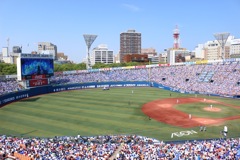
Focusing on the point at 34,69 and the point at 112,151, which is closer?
the point at 112,151

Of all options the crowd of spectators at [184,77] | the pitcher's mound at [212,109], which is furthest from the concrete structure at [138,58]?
the pitcher's mound at [212,109]

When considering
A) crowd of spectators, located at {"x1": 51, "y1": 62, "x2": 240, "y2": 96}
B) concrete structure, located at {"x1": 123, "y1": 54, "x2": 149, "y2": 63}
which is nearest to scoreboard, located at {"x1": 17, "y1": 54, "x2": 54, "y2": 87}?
crowd of spectators, located at {"x1": 51, "y1": 62, "x2": 240, "y2": 96}

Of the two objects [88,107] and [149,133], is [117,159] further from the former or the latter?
[88,107]

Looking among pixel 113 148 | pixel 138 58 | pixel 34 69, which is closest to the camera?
pixel 113 148

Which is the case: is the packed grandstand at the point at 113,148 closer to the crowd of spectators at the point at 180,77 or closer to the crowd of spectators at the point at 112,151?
the crowd of spectators at the point at 112,151

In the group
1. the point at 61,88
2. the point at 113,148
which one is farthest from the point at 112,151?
the point at 61,88

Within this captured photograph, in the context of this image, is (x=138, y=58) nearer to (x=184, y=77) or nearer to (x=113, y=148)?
(x=184, y=77)

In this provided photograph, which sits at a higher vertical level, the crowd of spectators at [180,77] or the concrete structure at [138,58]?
the concrete structure at [138,58]
